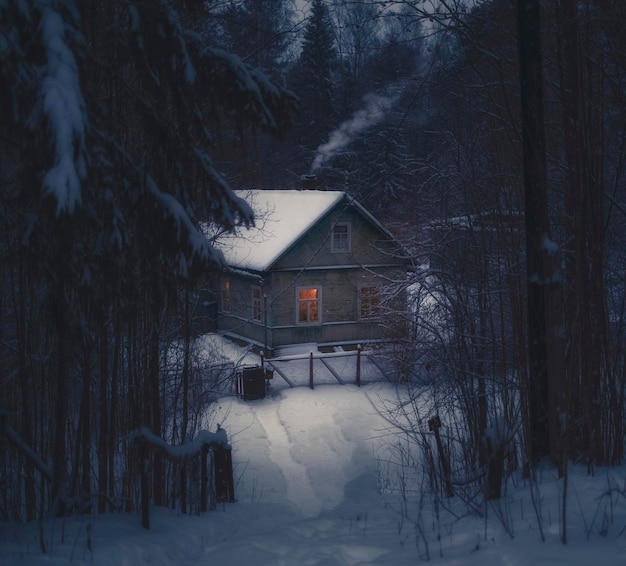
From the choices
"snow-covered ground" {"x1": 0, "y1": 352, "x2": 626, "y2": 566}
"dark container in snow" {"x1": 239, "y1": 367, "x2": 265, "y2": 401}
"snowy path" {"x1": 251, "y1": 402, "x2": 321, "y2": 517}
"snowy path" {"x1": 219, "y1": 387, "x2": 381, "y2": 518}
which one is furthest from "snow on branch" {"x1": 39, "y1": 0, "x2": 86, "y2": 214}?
"dark container in snow" {"x1": 239, "y1": 367, "x2": 265, "y2": 401}

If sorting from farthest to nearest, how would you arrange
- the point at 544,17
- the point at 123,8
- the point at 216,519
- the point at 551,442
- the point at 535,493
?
the point at 544,17
the point at 216,519
the point at 123,8
the point at 551,442
the point at 535,493

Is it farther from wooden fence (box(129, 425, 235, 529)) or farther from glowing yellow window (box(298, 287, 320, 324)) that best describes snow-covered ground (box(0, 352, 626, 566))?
glowing yellow window (box(298, 287, 320, 324))

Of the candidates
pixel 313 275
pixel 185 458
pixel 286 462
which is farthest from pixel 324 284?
pixel 185 458

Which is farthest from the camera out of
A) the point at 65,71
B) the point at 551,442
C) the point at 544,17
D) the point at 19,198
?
the point at 544,17

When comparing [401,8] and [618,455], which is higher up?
[401,8]

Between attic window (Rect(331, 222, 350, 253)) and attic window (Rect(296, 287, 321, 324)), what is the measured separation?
1.76 metres

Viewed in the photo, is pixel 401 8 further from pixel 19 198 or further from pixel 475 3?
pixel 19 198

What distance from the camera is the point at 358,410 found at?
1706 centimetres

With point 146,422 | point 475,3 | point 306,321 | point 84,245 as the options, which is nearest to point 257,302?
point 306,321

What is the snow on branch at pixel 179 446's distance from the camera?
603cm

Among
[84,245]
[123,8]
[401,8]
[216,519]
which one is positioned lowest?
[216,519]

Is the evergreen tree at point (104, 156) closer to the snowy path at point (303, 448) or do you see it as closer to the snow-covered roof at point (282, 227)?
the snowy path at point (303, 448)

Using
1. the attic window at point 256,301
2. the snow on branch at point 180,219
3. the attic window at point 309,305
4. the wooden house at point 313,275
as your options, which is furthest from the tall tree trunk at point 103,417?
the attic window at point 309,305

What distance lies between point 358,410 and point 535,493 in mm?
11894
